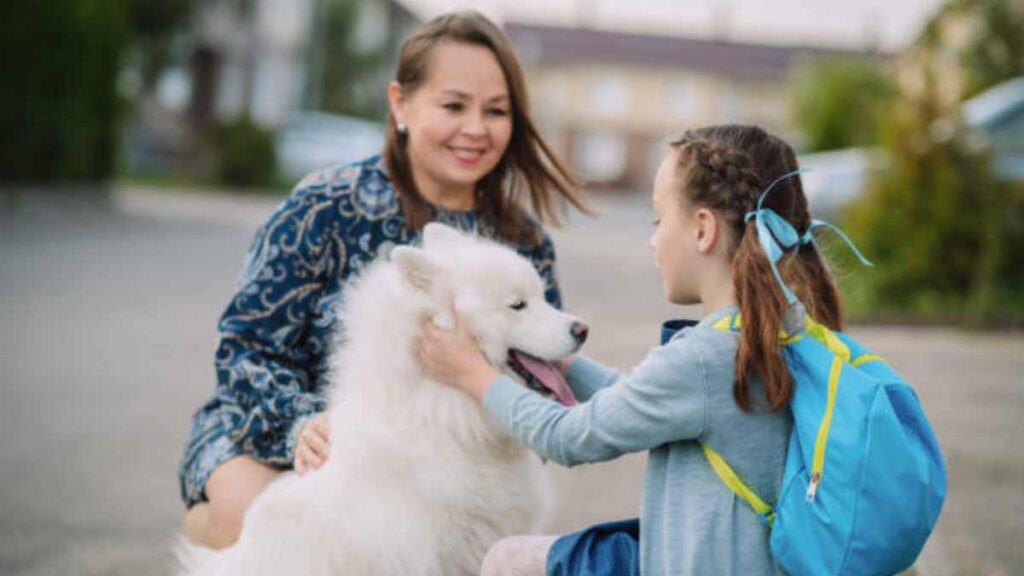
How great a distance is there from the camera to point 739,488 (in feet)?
7.49

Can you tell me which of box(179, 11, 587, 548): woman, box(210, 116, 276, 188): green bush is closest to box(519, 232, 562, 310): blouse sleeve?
box(179, 11, 587, 548): woman

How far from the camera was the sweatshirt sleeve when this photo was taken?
2273 millimetres

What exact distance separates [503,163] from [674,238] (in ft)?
4.90

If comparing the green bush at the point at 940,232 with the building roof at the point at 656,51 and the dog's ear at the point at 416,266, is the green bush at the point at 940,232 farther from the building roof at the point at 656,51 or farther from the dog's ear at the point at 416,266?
the building roof at the point at 656,51

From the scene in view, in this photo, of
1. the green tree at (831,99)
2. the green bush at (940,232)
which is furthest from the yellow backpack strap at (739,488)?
the green tree at (831,99)

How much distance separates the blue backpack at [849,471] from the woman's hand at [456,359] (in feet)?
2.41

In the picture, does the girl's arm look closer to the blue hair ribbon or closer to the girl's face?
the girl's face

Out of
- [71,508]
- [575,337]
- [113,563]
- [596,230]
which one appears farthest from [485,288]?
[596,230]

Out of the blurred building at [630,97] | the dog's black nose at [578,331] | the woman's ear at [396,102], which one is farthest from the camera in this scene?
the blurred building at [630,97]

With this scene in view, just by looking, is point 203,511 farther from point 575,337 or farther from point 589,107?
point 589,107

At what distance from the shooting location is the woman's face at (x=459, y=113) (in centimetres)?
350

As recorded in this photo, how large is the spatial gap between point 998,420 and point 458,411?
4909 millimetres

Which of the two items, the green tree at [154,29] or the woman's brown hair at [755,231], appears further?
the green tree at [154,29]

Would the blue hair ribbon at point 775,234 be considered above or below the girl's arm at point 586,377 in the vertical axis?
above
